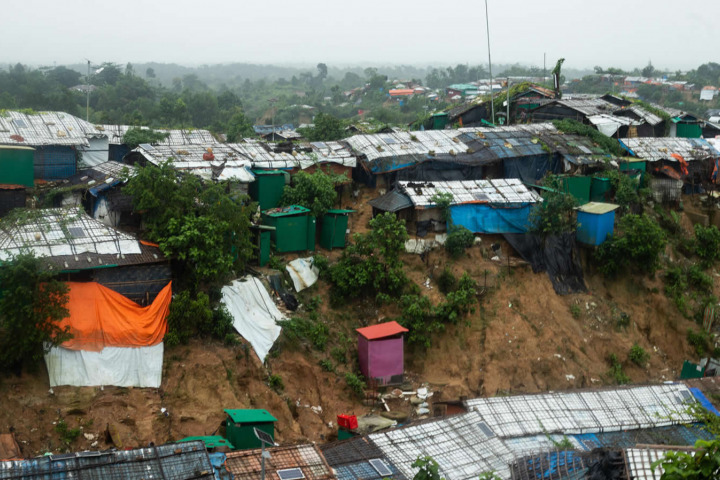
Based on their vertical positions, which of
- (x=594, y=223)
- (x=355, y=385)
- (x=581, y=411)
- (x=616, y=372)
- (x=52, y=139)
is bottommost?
(x=616, y=372)

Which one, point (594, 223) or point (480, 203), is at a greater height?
point (480, 203)

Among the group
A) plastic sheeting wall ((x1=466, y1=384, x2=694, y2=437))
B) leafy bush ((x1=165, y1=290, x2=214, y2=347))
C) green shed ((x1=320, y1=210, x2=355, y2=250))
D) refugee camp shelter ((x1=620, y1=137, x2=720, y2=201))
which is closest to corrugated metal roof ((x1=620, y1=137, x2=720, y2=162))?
refugee camp shelter ((x1=620, y1=137, x2=720, y2=201))

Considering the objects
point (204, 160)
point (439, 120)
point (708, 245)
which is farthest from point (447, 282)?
point (439, 120)

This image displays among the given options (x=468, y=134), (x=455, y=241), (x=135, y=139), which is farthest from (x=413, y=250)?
(x=135, y=139)

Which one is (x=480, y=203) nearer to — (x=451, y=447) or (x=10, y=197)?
(x=451, y=447)

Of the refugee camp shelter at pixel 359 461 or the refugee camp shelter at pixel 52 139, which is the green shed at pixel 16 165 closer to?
the refugee camp shelter at pixel 52 139

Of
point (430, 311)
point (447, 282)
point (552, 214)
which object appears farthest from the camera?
point (552, 214)

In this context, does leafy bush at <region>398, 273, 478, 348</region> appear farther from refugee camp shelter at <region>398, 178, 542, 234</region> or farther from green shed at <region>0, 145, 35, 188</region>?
green shed at <region>0, 145, 35, 188</region>
